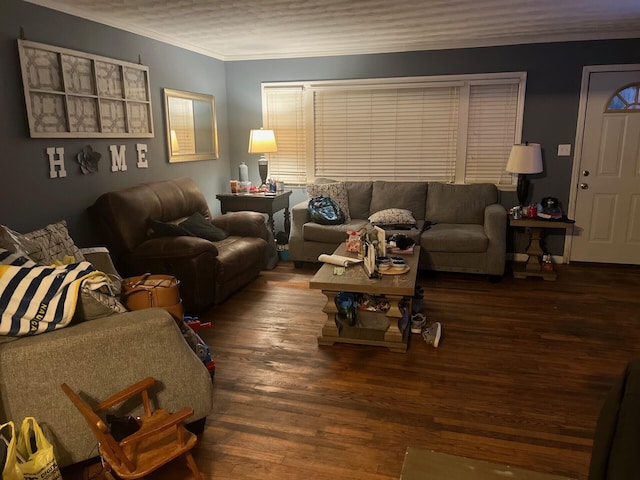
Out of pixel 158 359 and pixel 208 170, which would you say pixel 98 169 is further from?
pixel 158 359

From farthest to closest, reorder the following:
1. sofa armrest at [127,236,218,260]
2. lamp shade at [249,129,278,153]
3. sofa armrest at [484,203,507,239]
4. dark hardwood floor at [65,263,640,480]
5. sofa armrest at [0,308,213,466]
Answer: lamp shade at [249,129,278,153]
sofa armrest at [484,203,507,239]
sofa armrest at [127,236,218,260]
dark hardwood floor at [65,263,640,480]
sofa armrest at [0,308,213,466]

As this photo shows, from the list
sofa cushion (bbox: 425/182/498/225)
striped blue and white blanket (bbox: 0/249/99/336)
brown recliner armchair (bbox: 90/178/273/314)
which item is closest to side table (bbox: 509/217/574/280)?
sofa cushion (bbox: 425/182/498/225)

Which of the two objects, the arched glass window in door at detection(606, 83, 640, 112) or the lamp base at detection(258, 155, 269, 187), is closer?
the arched glass window in door at detection(606, 83, 640, 112)

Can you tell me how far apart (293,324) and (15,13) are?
276 centimetres

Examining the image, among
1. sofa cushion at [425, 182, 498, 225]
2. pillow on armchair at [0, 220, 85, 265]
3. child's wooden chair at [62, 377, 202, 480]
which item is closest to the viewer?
child's wooden chair at [62, 377, 202, 480]

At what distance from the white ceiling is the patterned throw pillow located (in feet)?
4.80

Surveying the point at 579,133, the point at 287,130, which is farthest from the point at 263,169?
the point at 579,133

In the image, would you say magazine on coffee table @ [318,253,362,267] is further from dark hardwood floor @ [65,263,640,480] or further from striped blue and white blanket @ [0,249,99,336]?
striped blue and white blanket @ [0,249,99,336]

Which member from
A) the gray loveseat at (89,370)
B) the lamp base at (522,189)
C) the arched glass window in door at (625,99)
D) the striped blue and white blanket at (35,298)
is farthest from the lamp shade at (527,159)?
the striped blue and white blanket at (35,298)

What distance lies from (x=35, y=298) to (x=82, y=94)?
2.24m

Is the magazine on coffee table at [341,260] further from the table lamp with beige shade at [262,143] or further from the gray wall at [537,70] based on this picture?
the gray wall at [537,70]

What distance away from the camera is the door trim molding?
4605 mm

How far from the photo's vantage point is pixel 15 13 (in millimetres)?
3037

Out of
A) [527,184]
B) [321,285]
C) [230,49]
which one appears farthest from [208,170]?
[527,184]
